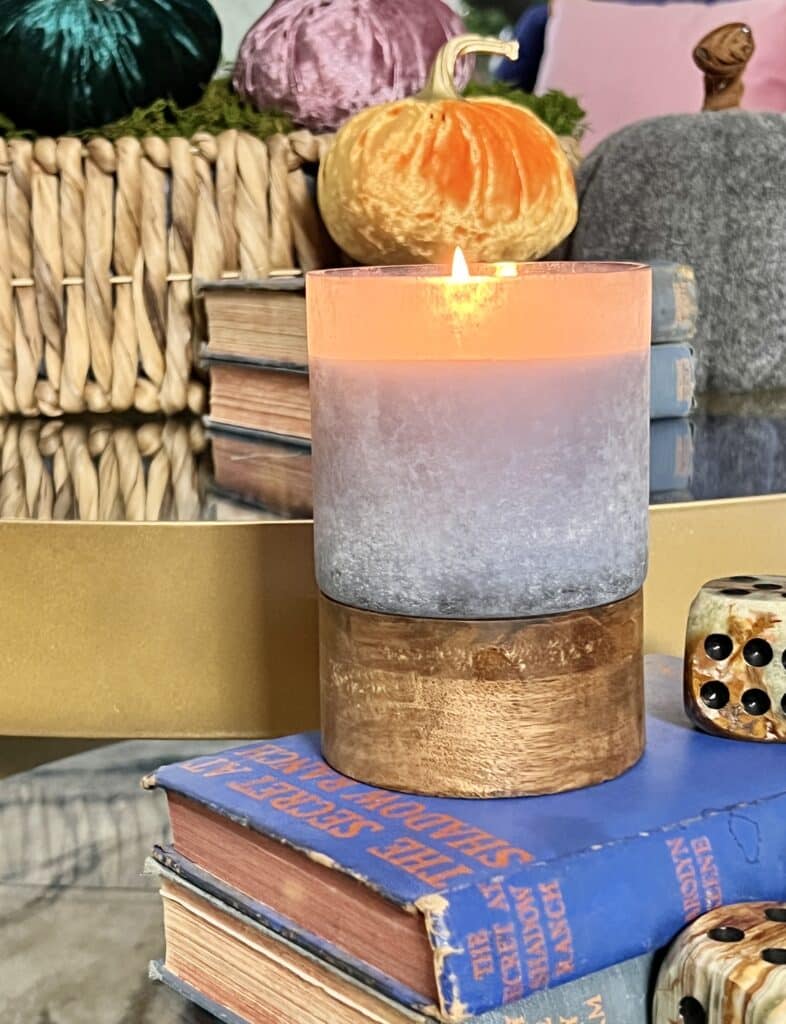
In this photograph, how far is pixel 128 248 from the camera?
1003 mm

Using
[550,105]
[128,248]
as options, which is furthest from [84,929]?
[550,105]

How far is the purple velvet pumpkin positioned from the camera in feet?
3.34

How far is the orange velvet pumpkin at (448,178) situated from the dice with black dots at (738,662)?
408 mm

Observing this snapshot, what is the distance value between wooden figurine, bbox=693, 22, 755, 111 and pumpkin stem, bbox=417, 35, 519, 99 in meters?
0.33

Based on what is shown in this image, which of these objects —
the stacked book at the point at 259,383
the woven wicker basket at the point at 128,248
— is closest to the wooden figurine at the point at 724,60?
the woven wicker basket at the point at 128,248

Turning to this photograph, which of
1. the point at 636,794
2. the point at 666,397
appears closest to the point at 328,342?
the point at 636,794

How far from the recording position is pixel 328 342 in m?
0.44

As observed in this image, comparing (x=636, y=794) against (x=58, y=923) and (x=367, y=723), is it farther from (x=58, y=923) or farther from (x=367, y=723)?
(x=58, y=923)

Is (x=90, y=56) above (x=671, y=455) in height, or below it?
above

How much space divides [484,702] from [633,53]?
1.80m

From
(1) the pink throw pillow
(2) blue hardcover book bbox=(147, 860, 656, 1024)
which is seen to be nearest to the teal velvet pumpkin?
(2) blue hardcover book bbox=(147, 860, 656, 1024)

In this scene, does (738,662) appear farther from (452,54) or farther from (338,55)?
(338,55)

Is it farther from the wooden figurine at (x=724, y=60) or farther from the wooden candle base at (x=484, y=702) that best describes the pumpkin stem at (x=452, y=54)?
the wooden figurine at (x=724, y=60)

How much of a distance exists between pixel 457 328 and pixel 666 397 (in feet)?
1.49
